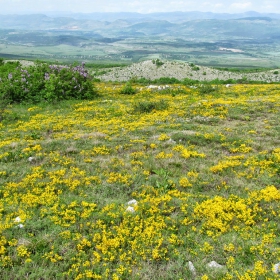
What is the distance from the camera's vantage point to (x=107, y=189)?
29.4ft

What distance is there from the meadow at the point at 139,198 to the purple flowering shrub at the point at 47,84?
546 cm

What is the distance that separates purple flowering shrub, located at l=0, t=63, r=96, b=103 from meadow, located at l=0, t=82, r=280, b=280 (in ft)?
17.9

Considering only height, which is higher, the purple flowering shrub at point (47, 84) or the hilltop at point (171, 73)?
the purple flowering shrub at point (47, 84)

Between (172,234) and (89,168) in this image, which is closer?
(172,234)

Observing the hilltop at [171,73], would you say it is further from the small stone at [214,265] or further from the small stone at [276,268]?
the small stone at [276,268]

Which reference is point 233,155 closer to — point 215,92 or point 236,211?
point 236,211

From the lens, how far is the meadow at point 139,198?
6125mm

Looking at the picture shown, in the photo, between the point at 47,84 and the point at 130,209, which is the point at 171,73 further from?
the point at 130,209

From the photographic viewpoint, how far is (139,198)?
8.52m

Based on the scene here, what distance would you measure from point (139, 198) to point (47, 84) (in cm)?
1554

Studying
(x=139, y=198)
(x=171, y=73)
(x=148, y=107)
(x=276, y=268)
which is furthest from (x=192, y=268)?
(x=171, y=73)

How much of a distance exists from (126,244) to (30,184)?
14.1 ft

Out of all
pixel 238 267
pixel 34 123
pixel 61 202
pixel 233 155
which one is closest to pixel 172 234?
pixel 238 267

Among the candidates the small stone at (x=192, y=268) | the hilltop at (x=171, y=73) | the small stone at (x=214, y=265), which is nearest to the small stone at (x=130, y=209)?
the small stone at (x=192, y=268)
